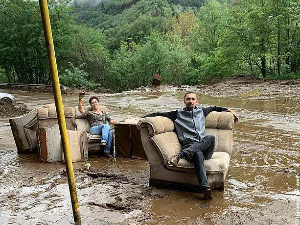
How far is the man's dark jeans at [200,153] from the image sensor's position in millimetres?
4516

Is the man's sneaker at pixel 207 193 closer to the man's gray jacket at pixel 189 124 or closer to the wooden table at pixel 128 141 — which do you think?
the man's gray jacket at pixel 189 124

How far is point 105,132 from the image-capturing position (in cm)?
703

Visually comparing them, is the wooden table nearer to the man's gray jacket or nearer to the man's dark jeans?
the man's gray jacket

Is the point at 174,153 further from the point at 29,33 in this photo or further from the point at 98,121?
the point at 29,33

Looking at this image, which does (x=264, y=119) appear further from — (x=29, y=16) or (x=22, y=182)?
(x=29, y=16)

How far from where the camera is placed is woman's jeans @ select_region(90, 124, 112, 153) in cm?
700

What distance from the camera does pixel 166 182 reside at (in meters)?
4.95

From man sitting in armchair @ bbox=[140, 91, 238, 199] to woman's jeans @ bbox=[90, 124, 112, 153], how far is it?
75.8 inches

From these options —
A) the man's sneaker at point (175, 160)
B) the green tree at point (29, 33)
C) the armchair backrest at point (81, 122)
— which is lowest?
the man's sneaker at point (175, 160)

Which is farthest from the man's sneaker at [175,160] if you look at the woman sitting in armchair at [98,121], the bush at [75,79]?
the bush at [75,79]

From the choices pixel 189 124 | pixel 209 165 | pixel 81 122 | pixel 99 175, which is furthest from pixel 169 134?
pixel 81 122

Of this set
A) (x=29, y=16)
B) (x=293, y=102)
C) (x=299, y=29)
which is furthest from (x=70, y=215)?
(x=29, y=16)

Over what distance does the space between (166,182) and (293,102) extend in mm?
10928

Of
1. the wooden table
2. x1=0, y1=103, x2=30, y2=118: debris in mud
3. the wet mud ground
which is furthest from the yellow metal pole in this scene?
x1=0, y1=103, x2=30, y2=118: debris in mud
